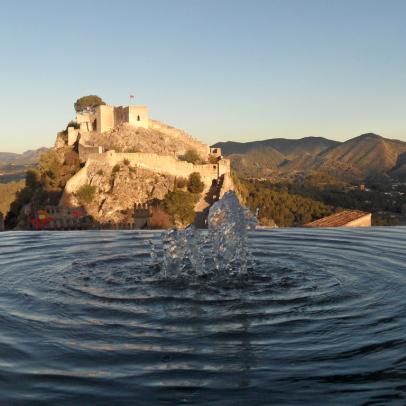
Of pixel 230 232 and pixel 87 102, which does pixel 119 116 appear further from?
pixel 230 232

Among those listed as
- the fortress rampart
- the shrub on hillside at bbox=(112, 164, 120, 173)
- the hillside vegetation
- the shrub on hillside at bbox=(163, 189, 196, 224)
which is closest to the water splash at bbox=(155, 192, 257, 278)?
the shrub on hillside at bbox=(163, 189, 196, 224)

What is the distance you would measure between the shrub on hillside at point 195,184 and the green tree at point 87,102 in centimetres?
2339

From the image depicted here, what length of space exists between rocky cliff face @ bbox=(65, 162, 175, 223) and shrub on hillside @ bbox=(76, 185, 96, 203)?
0.31 ft

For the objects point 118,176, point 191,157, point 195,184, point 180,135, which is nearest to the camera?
point 118,176

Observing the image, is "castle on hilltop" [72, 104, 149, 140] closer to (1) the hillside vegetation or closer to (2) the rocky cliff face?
(2) the rocky cliff face

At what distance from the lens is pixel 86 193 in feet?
152

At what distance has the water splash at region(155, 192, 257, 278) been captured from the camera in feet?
24.9

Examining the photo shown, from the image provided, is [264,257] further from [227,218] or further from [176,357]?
[176,357]

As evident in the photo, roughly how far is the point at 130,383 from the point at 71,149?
56573mm

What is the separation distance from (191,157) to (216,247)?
5414cm

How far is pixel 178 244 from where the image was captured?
26.7ft

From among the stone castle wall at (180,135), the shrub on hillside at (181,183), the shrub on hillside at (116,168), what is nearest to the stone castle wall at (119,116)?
the stone castle wall at (180,135)

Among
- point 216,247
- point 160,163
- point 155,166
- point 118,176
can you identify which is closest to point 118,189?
point 118,176

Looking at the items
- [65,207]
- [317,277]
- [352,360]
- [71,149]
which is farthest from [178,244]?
[71,149]
